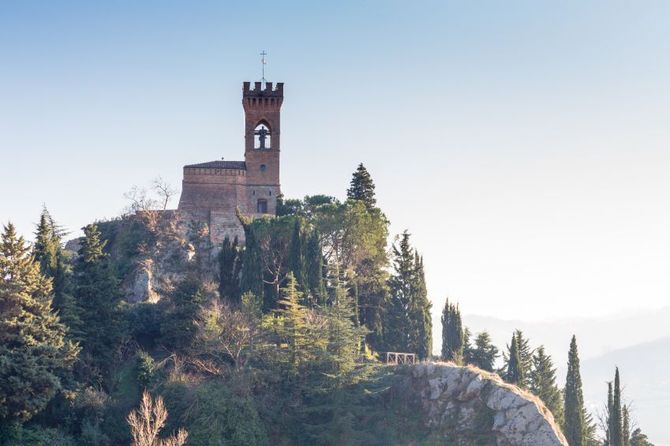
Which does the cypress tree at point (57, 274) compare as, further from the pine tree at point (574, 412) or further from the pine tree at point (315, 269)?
the pine tree at point (574, 412)

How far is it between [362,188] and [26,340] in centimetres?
2940

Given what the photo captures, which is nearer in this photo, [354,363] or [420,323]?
[354,363]

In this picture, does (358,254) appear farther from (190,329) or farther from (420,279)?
(190,329)

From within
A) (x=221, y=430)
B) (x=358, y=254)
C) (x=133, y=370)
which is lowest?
(x=221, y=430)

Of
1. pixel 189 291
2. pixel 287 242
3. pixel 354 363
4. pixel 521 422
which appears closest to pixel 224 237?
pixel 287 242

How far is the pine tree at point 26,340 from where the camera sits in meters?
39.9

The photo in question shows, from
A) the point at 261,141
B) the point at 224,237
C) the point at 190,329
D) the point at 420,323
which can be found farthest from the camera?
the point at 261,141

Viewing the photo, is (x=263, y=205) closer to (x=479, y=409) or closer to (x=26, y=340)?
(x=479, y=409)

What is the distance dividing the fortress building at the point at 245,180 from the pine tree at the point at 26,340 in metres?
20.5

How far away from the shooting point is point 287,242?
185 feet

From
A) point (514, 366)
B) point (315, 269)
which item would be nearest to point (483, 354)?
point (514, 366)

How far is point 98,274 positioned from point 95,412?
8.58 metres

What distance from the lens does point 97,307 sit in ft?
156

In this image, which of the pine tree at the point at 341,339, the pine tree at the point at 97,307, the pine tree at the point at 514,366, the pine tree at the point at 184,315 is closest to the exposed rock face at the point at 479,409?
the pine tree at the point at 341,339
